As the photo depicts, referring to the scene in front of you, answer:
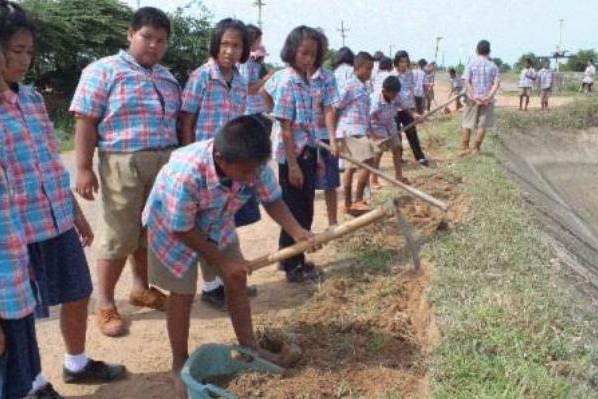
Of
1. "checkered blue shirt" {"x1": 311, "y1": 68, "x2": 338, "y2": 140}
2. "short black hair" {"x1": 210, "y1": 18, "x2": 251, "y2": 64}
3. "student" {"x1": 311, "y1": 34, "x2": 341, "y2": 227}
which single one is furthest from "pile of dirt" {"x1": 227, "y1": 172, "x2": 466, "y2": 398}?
"short black hair" {"x1": 210, "y1": 18, "x2": 251, "y2": 64}

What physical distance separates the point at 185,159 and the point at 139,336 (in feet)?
5.34

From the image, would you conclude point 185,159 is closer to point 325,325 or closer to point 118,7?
point 325,325

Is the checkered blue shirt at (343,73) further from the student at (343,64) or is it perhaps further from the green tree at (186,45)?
the green tree at (186,45)

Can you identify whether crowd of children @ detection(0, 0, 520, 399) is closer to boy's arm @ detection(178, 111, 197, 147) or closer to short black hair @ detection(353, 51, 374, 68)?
boy's arm @ detection(178, 111, 197, 147)

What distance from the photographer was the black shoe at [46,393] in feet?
10.8

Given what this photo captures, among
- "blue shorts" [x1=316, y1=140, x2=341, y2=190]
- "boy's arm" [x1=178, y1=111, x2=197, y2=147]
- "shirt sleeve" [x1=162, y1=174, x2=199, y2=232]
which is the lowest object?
"blue shorts" [x1=316, y1=140, x2=341, y2=190]

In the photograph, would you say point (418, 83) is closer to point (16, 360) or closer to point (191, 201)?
point (191, 201)

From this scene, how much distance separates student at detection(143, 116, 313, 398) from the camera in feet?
9.76

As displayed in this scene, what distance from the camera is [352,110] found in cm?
713

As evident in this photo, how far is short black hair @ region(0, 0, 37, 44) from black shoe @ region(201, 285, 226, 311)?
244cm

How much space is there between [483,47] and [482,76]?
48cm

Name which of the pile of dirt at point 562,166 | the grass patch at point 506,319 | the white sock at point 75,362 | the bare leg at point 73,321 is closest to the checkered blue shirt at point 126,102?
the bare leg at point 73,321

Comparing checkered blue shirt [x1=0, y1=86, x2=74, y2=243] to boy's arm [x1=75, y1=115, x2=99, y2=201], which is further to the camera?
boy's arm [x1=75, y1=115, x2=99, y2=201]

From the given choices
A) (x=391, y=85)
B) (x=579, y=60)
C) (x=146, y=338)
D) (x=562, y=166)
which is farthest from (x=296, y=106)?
(x=579, y=60)
